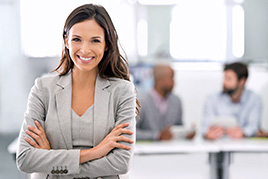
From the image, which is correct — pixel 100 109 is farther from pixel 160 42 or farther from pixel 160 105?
pixel 160 42

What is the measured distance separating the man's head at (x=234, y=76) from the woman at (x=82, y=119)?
229 centimetres

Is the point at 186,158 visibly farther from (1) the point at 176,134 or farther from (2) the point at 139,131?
(2) the point at 139,131

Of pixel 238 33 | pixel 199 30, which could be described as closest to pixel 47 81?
pixel 199 30

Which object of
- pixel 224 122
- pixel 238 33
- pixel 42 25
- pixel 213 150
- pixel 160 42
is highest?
pixel 42 25

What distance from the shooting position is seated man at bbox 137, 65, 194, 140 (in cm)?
346

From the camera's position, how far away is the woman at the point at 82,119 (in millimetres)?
1436

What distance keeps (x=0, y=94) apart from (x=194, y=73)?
Answer: 2254 mm

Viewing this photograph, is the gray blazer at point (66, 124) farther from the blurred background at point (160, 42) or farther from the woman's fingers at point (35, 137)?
the blurred background at point (160, 42)

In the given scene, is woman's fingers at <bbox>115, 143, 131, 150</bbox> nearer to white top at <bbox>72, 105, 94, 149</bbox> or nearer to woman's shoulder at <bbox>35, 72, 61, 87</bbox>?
white top at <bbox>72, 105, 94, 149</bbox>

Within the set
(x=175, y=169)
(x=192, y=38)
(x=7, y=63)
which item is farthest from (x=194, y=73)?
(x=7, y=63)

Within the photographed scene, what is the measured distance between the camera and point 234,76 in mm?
3619

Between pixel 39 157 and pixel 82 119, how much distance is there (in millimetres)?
230

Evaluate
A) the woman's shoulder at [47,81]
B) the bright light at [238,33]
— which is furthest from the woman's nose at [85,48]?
the bright light at [238,33]

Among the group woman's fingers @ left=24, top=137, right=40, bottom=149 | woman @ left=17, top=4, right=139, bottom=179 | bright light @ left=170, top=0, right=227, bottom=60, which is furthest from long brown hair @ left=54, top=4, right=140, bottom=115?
bright light @ left=170, top=0, right=227, bottom=60
